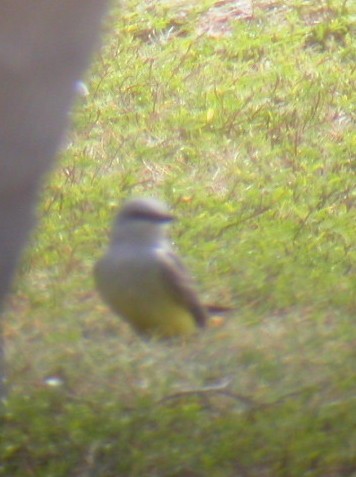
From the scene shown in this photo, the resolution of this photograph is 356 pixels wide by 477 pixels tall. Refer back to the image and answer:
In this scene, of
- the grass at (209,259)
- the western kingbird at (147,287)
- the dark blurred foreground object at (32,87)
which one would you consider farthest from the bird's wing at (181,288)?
the dark blurred foreground object at (32,87)

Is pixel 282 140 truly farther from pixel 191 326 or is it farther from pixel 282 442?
pixel 282 442

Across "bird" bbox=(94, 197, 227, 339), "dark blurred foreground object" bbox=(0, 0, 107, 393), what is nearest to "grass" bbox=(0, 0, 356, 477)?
"bird" bbox=(94, 197, 227, 339)

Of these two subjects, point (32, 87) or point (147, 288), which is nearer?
point (32, 87)

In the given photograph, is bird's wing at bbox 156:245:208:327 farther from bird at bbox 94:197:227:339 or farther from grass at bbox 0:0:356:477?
grass at bbox 0:0:356:477

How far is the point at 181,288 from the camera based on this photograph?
22.1ft

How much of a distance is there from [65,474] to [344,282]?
88.8 inches

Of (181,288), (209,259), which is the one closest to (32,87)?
(181,288)

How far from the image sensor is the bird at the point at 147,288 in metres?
6.71

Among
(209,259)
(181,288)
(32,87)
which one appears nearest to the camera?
(32,87)

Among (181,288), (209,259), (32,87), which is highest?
(32,87)

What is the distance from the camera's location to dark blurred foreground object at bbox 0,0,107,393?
192 inches

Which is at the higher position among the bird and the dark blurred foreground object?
the dark blurred foreground object

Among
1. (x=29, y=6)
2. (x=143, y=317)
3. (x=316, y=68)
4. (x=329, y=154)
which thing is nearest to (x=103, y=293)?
(x=143, y=317)

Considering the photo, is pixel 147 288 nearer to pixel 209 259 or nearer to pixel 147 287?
pixel 147 287
